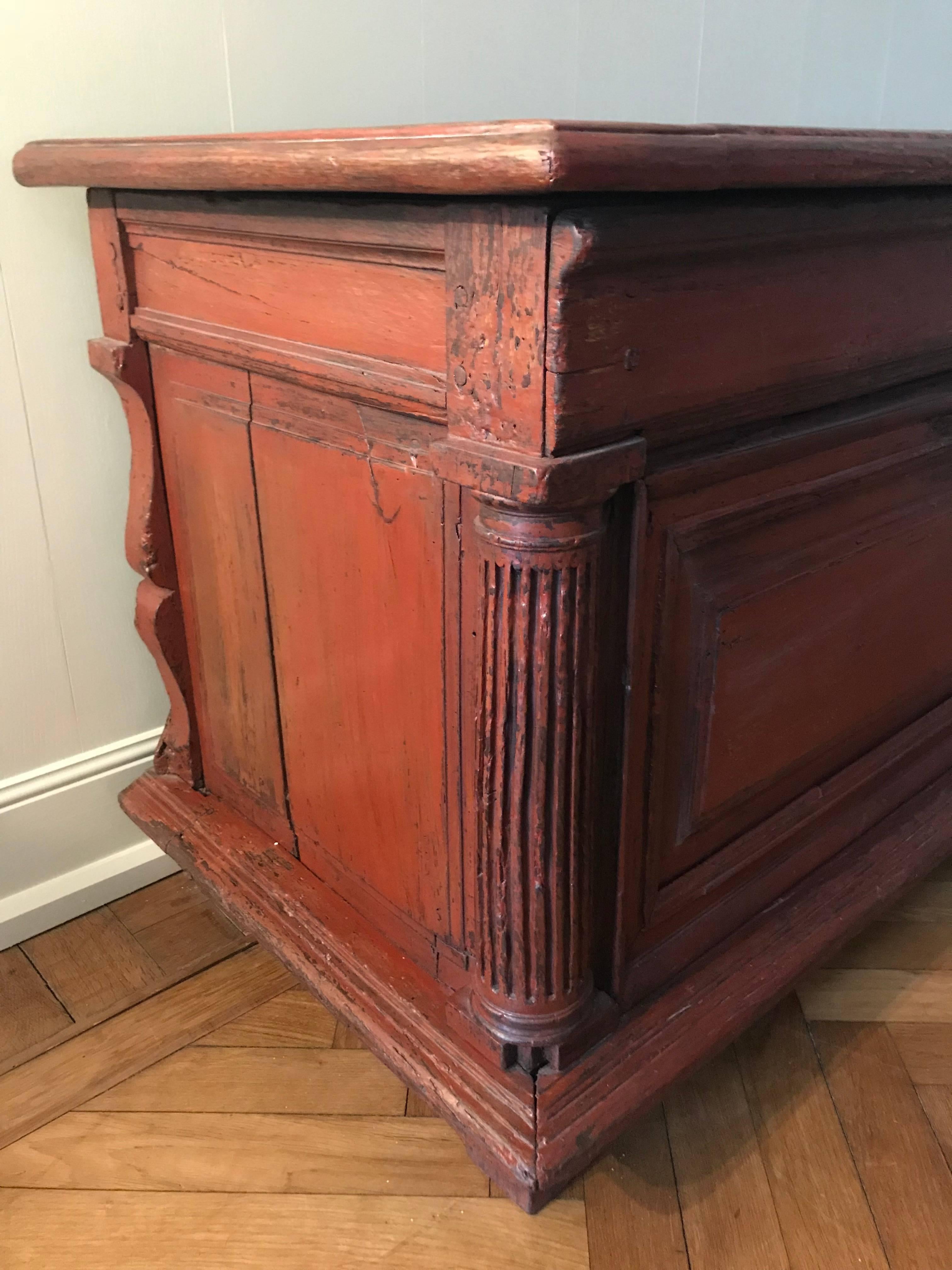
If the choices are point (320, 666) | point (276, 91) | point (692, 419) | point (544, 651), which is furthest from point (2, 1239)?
point (276, 91)

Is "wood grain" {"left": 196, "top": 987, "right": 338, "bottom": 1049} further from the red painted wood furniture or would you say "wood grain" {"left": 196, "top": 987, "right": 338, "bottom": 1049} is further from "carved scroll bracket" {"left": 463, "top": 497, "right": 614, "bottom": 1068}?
"carved scroll bracket" {"left": 463, "top": 497, "right": 614, "bottom": 1068}

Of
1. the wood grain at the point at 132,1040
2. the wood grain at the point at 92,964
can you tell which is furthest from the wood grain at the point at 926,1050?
the wood grain at the point at 92,964

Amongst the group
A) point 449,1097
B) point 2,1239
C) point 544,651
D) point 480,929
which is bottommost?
point 2,1239

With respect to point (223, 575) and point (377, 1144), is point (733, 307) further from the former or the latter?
point (377, 1144)

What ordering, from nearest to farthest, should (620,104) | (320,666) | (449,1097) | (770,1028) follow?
(449,1097)
(320,666)
(770,1028)
(620,104)

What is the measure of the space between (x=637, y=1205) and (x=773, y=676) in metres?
0.43

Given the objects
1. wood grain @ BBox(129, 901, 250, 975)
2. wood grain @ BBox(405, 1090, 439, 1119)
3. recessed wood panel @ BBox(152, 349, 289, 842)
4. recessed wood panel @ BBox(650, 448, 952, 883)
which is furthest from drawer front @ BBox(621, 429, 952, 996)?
wood grain @ BBox(129, 901, 250, 975)

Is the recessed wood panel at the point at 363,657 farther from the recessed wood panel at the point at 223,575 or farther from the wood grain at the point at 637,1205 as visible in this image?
the wood grain at the point at 637,1205

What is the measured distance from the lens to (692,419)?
0.60 meters

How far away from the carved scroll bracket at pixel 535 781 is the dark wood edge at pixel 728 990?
0.03 m

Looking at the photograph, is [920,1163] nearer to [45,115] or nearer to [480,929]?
[480,929]

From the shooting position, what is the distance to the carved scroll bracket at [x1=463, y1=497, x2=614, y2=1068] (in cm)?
57

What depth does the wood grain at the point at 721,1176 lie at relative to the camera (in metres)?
0.76

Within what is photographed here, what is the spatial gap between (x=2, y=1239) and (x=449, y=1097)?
1.25 feet
